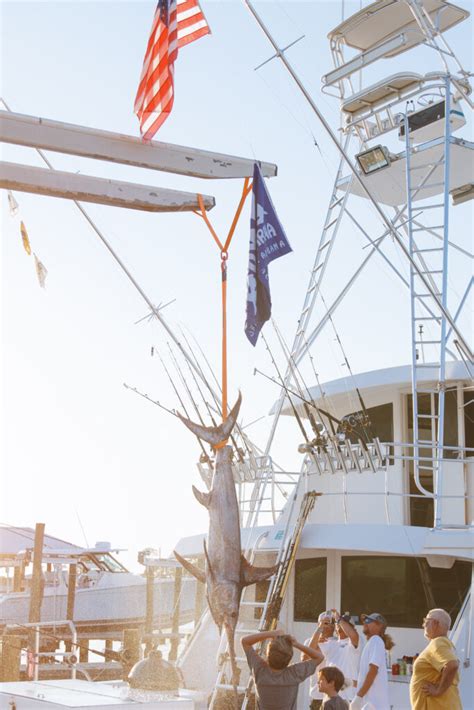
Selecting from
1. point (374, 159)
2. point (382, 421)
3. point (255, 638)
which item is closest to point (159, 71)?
point (255, 638)

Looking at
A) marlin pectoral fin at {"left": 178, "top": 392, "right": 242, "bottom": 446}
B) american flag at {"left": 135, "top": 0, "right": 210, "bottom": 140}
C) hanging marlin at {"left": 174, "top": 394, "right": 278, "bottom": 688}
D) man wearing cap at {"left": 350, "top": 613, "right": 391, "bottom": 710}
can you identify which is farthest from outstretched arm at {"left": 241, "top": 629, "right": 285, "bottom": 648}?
american flag at {"left": 135, "top": 0, "right": 210, "bottom": 140}

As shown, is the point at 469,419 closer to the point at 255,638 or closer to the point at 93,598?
the point at 255,638

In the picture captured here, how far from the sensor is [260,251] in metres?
6.46

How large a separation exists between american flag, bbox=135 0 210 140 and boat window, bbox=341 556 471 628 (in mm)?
6184

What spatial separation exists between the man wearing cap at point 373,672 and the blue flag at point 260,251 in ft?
8.06

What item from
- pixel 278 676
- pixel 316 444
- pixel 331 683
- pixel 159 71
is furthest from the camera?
pixel 316 444

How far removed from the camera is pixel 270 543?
1114 centimetres

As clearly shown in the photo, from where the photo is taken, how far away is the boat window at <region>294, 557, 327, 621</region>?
1159 centimetres

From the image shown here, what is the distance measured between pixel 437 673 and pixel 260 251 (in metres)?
2.80

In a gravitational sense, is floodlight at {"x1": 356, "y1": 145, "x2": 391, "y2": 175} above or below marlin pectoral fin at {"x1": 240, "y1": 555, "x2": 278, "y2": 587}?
above

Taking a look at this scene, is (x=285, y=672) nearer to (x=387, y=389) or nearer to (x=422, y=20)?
(x=387, y=389)

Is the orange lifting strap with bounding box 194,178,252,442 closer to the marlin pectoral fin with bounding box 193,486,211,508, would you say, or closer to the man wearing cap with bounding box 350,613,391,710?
the marlin pectoral fin with bounding box 193,486,211,508

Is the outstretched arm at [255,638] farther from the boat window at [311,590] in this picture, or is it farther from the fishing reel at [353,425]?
the boat window at [311,590]

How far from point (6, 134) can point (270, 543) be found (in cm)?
670
